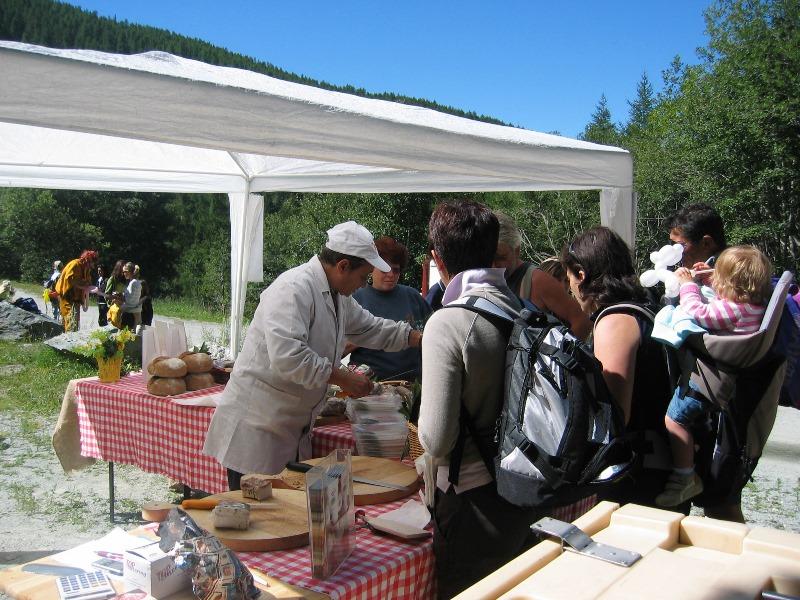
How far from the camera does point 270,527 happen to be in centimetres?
181

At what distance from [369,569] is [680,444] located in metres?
1.08

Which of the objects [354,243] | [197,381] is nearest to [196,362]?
[197,381]

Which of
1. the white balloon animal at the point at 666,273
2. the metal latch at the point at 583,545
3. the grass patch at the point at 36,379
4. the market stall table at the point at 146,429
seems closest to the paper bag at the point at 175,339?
the market stall table at the point at 146,429

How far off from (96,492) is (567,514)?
382 cm

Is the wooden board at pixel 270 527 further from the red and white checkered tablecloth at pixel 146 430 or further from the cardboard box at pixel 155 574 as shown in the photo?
the red and white checkered tablecloth at pixel 146 430

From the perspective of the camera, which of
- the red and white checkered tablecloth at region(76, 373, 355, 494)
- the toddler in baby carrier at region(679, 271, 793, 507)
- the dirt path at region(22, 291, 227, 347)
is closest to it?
the toddler in baby carrier at region(679, 271, 793, 507)

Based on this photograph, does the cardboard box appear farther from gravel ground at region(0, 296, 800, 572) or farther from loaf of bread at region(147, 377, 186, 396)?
gravel ground at region(0, 296, 800, 572)

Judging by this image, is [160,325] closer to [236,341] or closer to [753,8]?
[236,341]

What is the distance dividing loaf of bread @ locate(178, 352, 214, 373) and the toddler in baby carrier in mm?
2668

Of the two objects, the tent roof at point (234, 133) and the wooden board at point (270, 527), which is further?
the tent roof at point (234, 133)

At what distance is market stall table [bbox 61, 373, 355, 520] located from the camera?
349cm

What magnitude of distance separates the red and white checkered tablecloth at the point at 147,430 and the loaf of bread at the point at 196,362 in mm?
132

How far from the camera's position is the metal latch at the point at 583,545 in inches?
39.0

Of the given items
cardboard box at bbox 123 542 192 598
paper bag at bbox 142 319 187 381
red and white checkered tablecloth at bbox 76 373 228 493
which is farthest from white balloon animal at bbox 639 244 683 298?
paper bag at bbox 142 319 187 381
